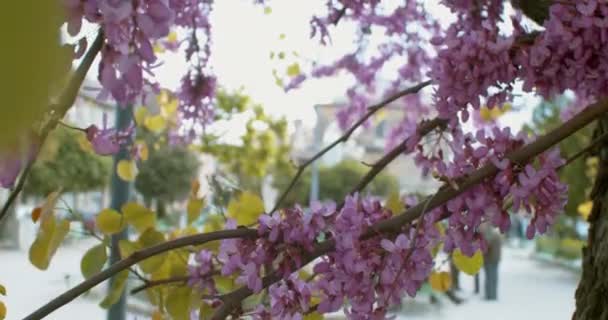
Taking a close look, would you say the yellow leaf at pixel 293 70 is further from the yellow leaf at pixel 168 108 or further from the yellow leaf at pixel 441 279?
the yellow leaf at pixel 441 279

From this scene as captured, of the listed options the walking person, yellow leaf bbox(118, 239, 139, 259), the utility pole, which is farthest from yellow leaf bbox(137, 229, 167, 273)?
the walking person

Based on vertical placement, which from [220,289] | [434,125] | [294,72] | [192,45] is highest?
[294,72]

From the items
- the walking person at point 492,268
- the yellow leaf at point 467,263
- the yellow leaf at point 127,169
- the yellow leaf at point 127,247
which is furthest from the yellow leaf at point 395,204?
the walking person at point 492,268

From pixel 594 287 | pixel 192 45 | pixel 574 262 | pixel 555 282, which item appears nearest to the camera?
pixel 594 287

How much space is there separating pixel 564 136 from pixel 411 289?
0.10 metres

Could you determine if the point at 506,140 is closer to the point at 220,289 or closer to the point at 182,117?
the point at 220,289

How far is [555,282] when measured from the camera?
3254 millimetres

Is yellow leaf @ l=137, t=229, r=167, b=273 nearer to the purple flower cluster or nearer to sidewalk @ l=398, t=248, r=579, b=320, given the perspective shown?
the purple flower cluster

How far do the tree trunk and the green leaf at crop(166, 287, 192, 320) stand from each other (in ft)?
0.79

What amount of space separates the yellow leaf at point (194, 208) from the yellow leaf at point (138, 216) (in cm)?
6

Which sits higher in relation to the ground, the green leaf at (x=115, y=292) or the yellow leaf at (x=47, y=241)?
the yellow leaf at (x=47, y=241)

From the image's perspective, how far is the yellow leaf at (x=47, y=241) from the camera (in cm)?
44

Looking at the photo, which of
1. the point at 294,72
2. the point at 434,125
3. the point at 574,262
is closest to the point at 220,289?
the point at 434,125

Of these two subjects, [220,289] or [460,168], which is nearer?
[460,168]
